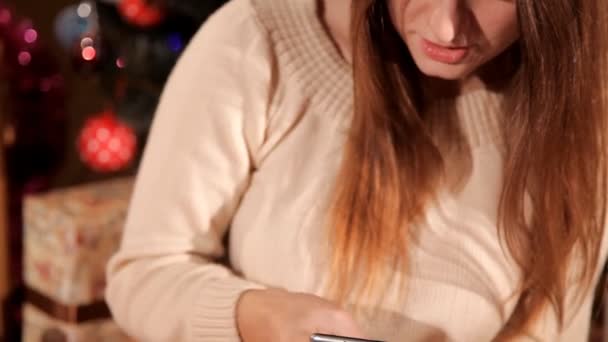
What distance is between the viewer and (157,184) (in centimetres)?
68

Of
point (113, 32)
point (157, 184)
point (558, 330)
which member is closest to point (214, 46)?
point (157, 184)

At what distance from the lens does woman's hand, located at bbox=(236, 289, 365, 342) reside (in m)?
0.58

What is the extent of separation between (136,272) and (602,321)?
682 mm

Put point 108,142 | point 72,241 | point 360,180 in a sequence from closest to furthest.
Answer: point 360,180
point 72,241
point 108,142

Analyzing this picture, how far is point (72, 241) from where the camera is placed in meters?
1.11

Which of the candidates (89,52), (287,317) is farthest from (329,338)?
(89,52)

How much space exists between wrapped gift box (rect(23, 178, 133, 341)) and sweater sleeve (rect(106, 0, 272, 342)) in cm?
43

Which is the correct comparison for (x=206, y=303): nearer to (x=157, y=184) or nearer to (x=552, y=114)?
(x=157, y=184)

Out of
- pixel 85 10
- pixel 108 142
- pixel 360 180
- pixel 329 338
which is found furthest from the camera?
pixel 108 142

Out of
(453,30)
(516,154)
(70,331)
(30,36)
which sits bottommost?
(70,331)

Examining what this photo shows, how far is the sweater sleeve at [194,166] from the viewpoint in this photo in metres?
0.68

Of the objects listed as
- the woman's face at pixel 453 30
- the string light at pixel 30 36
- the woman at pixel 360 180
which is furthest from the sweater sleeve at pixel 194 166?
the string light at pixel 30 36

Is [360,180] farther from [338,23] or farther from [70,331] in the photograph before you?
[70,331]

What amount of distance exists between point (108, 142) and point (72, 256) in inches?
9.9
